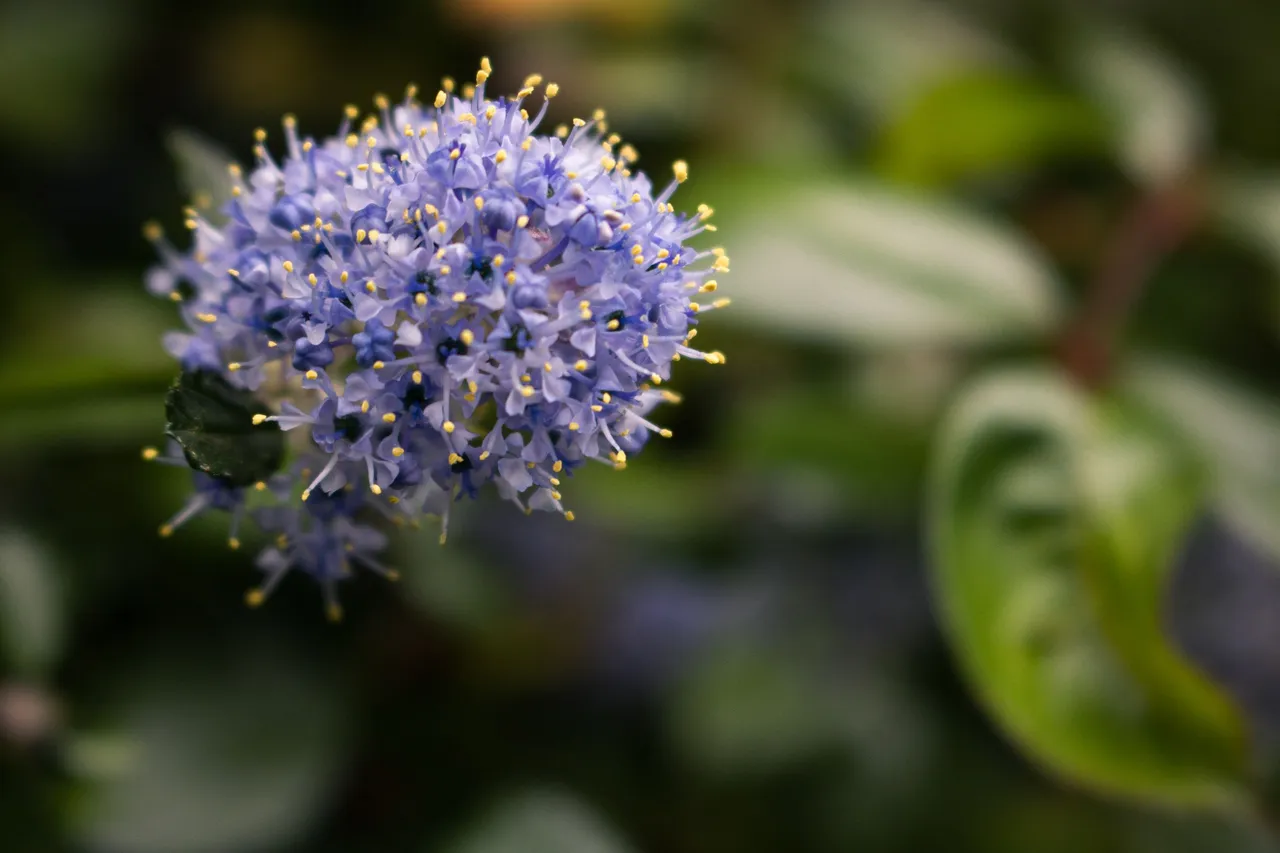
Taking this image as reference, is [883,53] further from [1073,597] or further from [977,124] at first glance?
[1073,597]

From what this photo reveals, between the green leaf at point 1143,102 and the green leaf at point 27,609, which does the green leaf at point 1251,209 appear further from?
the green leaf at point 27,609

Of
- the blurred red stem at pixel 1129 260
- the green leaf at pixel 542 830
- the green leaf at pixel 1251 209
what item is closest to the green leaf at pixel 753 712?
the green leaf at pixel 542 830

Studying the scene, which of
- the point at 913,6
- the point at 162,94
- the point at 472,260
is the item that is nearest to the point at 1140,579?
the point at 472,260

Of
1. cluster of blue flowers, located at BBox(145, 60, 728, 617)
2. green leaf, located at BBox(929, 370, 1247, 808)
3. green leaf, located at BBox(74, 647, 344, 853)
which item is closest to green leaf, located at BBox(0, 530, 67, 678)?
green leaf, located at BBox(74, 647, 344, 853)

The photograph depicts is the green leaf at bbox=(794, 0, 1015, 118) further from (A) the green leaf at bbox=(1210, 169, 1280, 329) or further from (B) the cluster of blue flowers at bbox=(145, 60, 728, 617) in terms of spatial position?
(B) the cluster of blue flowers at bbox=(145, 60, 728, 617)

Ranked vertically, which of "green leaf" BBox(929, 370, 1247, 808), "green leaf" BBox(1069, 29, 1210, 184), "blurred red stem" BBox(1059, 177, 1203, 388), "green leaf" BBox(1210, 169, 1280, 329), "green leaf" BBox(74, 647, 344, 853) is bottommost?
"green leaf" BBox(74, 647, 344, 853)

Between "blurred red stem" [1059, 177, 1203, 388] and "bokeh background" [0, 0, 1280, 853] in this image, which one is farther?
"blurred red stem" [1059, 177, 1203, 388]

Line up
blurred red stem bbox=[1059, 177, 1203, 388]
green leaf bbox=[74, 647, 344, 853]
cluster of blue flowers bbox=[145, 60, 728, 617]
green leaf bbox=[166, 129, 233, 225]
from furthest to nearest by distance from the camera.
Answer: blurred red stem bbox=[1059, 177, 1203, 388]
green leaf bbox=[74, 647, 344, 853]
green leaf bbox=[166, 129, 233, 225]
cluster of blue flowers bbox=[145, 60, 728, 617]
